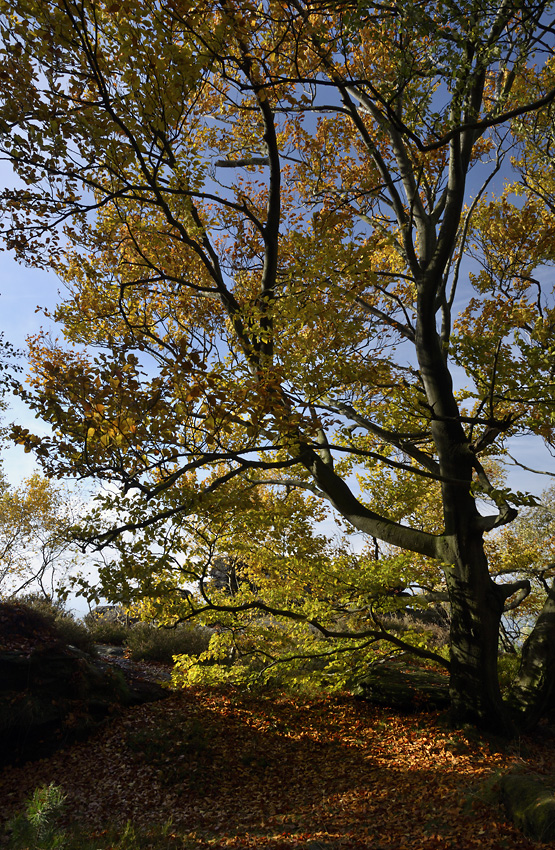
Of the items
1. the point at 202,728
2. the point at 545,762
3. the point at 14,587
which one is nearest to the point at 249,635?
the point at 202,728

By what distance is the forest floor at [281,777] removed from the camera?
4.56m

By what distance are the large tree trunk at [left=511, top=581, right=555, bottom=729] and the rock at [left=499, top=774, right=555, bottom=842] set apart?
357cm

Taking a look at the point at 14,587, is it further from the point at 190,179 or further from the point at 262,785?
the point at 190,179

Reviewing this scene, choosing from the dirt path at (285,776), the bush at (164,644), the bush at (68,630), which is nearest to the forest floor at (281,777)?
the dirt path at (285,776)

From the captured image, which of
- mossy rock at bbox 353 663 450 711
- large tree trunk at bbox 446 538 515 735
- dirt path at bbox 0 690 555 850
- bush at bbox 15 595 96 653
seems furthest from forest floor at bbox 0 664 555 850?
bush at bbox 15 595 96 653

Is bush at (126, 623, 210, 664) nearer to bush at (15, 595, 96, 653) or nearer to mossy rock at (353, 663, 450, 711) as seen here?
bush at (15, 595, 96, 653)

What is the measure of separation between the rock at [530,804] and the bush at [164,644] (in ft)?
31.8

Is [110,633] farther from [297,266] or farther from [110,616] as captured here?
[297,266]

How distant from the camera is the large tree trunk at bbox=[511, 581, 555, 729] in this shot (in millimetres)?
7621

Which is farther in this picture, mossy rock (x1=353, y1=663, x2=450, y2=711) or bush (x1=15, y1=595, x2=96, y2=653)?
bush (x1=15, y1=595, x2=96, y2=653)

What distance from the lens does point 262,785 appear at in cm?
659

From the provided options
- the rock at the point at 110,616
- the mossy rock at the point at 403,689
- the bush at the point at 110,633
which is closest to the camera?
the mossy rock at the point at 403,689

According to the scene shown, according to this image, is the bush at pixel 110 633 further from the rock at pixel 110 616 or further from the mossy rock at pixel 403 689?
the mossy rock at pixel 403 689

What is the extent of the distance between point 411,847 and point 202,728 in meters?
5.13
